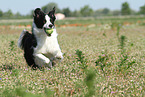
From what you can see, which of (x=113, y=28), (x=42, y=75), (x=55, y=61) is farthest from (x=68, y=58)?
(x=113, y=28)

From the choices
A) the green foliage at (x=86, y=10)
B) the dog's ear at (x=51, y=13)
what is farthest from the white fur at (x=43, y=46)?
the green foliage at (x=86, y=10)

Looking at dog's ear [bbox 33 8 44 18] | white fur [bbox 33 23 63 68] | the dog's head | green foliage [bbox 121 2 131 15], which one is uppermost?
dog's ear [bbox 33 8 44 18]

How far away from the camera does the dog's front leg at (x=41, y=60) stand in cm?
474

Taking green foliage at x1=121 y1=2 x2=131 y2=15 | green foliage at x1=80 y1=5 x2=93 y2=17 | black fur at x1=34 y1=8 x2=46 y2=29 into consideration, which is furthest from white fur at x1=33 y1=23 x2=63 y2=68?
green foliage at x1=80 y1=5 x2=93 y2=17

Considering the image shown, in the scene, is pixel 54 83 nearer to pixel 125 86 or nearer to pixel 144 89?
pixel 125 86

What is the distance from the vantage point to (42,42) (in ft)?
15.5

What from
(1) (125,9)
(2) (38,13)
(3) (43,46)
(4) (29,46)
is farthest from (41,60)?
(1) (125,9)

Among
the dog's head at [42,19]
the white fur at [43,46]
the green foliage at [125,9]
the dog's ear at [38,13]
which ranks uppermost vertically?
the dog's ear at [38,13]

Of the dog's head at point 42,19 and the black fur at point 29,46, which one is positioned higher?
the dog's head at point 42,19

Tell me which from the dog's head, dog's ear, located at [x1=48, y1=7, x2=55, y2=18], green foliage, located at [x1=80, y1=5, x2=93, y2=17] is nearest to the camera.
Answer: the dog's head

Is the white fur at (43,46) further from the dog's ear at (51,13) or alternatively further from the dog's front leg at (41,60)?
the dog's ear at (51,13)

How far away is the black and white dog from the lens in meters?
4.59

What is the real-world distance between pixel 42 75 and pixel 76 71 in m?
0.79

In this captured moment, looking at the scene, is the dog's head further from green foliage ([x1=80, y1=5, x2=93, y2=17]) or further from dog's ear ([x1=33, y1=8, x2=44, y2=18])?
green foliage ([x1=80, y1=5, x2=93, y2=17])
